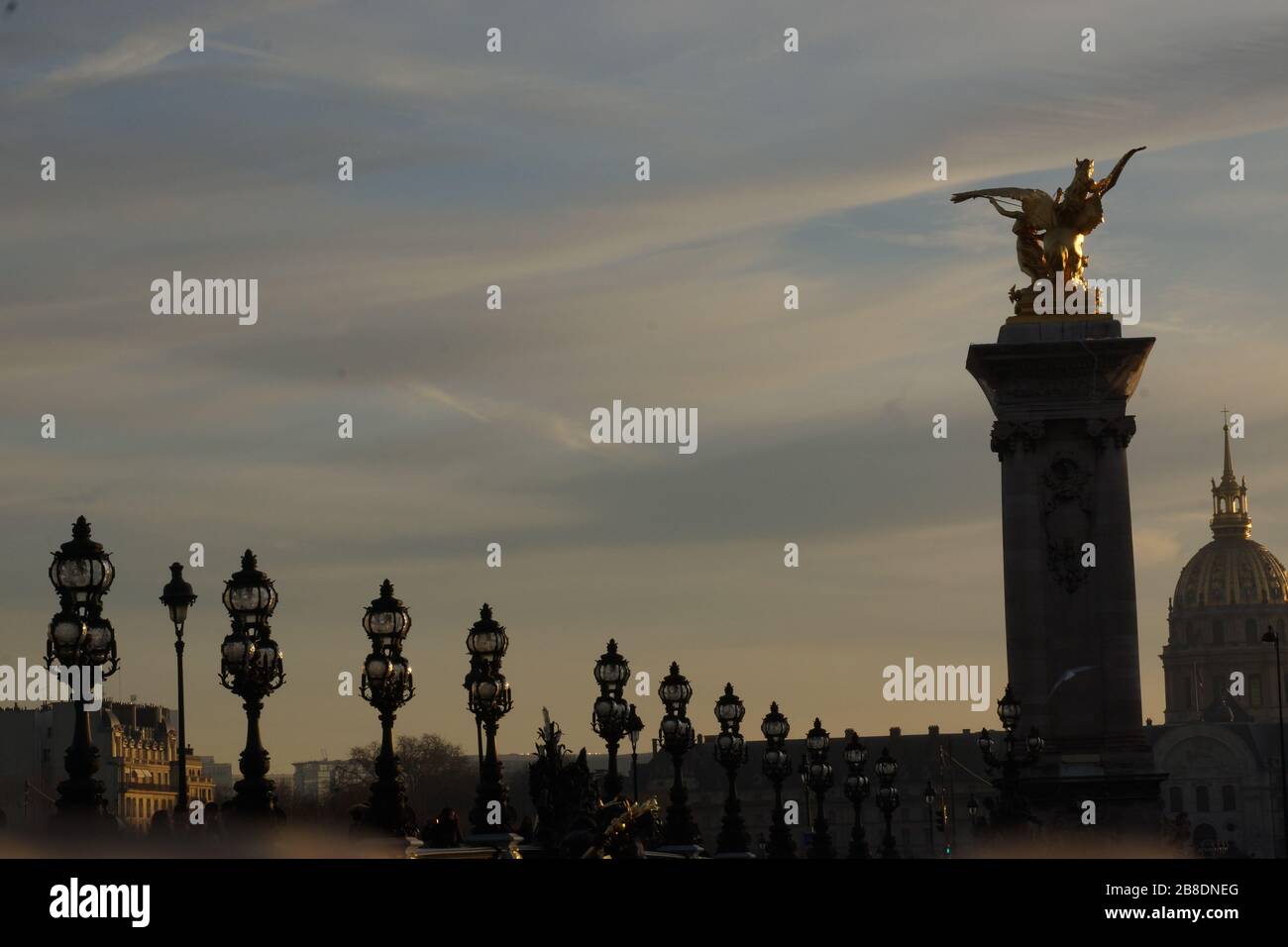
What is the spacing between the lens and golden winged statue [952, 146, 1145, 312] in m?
83.8

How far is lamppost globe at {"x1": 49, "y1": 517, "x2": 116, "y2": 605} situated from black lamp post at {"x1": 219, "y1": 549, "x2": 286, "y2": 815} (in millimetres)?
1851

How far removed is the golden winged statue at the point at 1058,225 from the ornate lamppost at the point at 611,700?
3669 cm

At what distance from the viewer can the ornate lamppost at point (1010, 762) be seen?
67.0 metres

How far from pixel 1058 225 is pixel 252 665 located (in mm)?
53472

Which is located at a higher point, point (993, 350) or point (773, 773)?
point (993, 350)

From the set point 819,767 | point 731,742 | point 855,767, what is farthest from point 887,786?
point 731,742

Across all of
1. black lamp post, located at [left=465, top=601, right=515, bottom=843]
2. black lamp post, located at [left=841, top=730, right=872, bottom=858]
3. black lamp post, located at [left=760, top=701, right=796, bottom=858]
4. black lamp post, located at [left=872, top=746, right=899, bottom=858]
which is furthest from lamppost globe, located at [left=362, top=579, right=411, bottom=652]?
black lamp post, located at [left=872, top=746, right=899, bottom=858]

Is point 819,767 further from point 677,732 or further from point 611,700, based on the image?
point 611,700
